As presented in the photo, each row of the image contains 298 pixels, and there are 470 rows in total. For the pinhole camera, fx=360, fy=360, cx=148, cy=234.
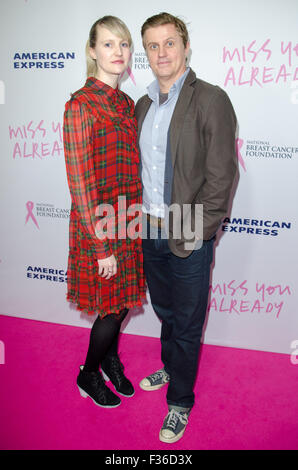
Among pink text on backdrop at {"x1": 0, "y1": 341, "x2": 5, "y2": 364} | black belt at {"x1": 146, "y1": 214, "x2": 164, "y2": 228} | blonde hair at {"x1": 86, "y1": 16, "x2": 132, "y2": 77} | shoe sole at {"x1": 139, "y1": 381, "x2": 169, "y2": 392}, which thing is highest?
Answer: blonde hair at {"x1": 86, "y1": 16, "x2": 132, "y2": 77}

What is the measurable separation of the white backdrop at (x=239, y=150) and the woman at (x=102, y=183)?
562 mm

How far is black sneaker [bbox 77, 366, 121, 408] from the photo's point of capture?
1.89m

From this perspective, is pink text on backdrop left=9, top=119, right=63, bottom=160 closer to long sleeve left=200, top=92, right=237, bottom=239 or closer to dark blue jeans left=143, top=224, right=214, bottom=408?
dark blue jeans left=143, top=224, right=214, bottom=408

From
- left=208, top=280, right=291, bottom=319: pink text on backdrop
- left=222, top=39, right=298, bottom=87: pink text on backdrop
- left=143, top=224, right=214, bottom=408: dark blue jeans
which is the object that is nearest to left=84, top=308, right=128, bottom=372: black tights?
left=143, top=224, right=214, bottom=408: dark blue jeans

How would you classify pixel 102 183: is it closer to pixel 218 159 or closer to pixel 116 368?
pixel 218 159

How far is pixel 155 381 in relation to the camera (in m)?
2.06

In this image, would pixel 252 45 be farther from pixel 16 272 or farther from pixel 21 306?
pixel 21 306

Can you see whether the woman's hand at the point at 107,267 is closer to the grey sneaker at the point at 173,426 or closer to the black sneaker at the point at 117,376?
the black sneaker at the point at 117,376

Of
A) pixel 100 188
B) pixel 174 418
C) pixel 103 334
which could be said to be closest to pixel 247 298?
pixel 174 418

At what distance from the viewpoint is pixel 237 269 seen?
228 cm

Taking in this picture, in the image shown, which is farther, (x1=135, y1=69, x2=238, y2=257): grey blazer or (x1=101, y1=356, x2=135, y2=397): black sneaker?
(x1=101, y1=356, x2=135, y2=397): black sneaker

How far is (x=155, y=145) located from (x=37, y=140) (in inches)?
42.0

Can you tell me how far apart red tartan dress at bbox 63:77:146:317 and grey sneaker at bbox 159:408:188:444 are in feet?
1.88

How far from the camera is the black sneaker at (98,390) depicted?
1.89 meters
